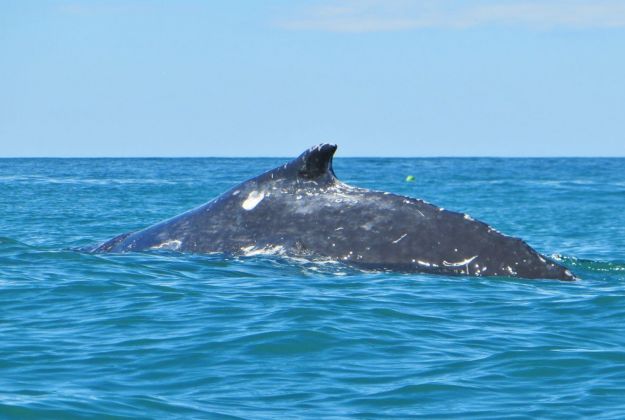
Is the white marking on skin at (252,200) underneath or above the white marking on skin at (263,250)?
above

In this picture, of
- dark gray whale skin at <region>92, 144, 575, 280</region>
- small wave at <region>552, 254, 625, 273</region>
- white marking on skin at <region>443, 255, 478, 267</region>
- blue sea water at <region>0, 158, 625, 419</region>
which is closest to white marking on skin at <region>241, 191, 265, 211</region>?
dark gray whale skin at <region>92, 144, 575, 280</region>

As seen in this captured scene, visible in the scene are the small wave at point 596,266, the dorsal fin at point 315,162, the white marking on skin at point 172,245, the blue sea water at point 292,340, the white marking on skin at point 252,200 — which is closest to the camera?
the blue sea water at point 292,340

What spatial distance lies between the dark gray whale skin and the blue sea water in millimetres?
176

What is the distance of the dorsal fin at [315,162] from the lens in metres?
12.9

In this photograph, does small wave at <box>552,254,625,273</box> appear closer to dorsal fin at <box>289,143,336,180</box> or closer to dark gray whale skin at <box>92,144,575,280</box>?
dark gray whale skin at <box>92,144,575,280</box>

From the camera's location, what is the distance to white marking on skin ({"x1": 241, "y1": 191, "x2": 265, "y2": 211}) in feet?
43.3

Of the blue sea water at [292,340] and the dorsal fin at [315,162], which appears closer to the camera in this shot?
the blue sea water at [292,340]

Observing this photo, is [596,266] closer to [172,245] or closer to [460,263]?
[460,263]

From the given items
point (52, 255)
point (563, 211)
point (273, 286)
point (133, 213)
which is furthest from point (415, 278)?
point (563, 211)

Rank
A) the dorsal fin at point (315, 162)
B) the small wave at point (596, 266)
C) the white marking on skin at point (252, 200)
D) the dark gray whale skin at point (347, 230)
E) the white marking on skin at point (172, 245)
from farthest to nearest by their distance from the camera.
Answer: the small wave at point (596, 266)
the white marking on skin at point (172, 245)
the white marking on skin at point (252, 200)
the dorsal fin at point (315, 162)
the dark gray whale skin at point (347, 230)

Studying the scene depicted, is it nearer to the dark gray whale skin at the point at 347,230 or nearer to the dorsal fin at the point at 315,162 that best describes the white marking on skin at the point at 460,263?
the dark gray whale skin at the point at 347,230

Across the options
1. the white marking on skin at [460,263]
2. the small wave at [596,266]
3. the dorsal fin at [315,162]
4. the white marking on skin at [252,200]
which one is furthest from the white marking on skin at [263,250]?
the small wave at [596,266]

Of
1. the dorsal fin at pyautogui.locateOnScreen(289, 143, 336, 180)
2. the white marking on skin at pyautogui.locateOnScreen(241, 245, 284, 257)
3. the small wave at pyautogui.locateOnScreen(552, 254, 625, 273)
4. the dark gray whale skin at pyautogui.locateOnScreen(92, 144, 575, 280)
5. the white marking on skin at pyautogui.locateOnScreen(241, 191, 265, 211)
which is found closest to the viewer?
the dark gray whale skin at pyautogui.locateOnScreen(92, 144, 575, 280)

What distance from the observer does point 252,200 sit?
43.4 ft
